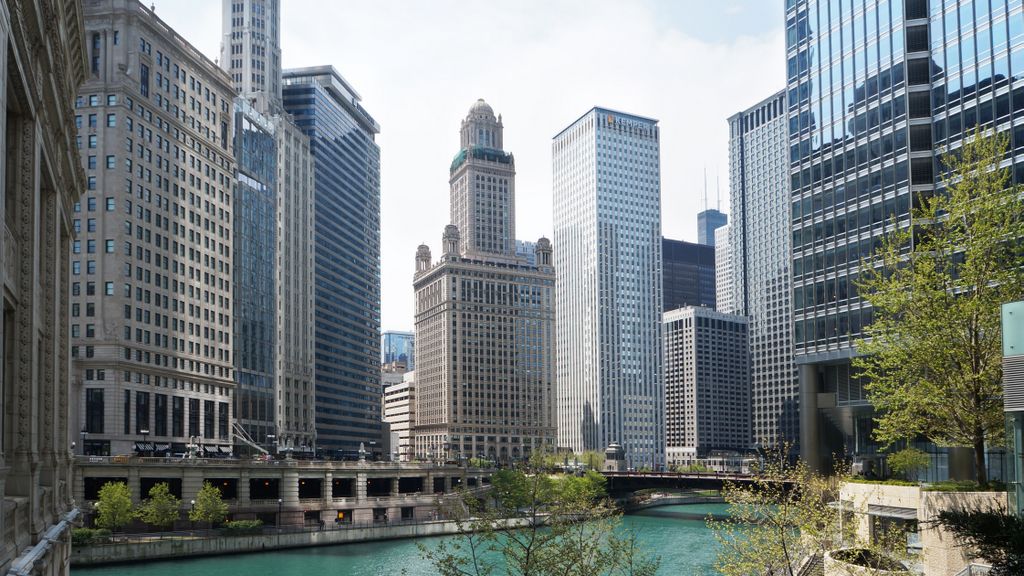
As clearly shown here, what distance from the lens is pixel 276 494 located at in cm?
14212

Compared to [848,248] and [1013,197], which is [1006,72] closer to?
[848,248]

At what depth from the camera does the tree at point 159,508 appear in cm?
11356

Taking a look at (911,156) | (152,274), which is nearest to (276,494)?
(152,274)

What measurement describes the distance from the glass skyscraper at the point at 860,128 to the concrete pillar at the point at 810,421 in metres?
0.12

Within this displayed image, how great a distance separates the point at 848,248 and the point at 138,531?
8537 centimetres

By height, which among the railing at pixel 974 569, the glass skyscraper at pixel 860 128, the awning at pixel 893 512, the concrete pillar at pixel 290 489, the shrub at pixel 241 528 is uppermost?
the glass skyscraper at pixel 860 128

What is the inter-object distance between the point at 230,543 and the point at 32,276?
8465cm

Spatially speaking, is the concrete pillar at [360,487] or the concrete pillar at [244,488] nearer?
the concrete pillar at [244,488]

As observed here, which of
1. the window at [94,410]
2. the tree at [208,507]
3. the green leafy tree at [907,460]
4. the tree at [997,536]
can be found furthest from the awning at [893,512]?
the window at [94,410]

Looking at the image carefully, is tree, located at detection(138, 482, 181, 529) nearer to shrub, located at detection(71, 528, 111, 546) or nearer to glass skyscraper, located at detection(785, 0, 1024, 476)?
shrub, located at detection(71, 528, 111, 546)

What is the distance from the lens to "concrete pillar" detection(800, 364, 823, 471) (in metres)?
105

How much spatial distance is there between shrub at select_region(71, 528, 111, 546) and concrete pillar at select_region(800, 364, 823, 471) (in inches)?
2812

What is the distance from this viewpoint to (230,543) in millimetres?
112250

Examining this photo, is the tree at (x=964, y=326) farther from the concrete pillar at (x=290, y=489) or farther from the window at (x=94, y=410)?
the window at (x=94, y=410)
